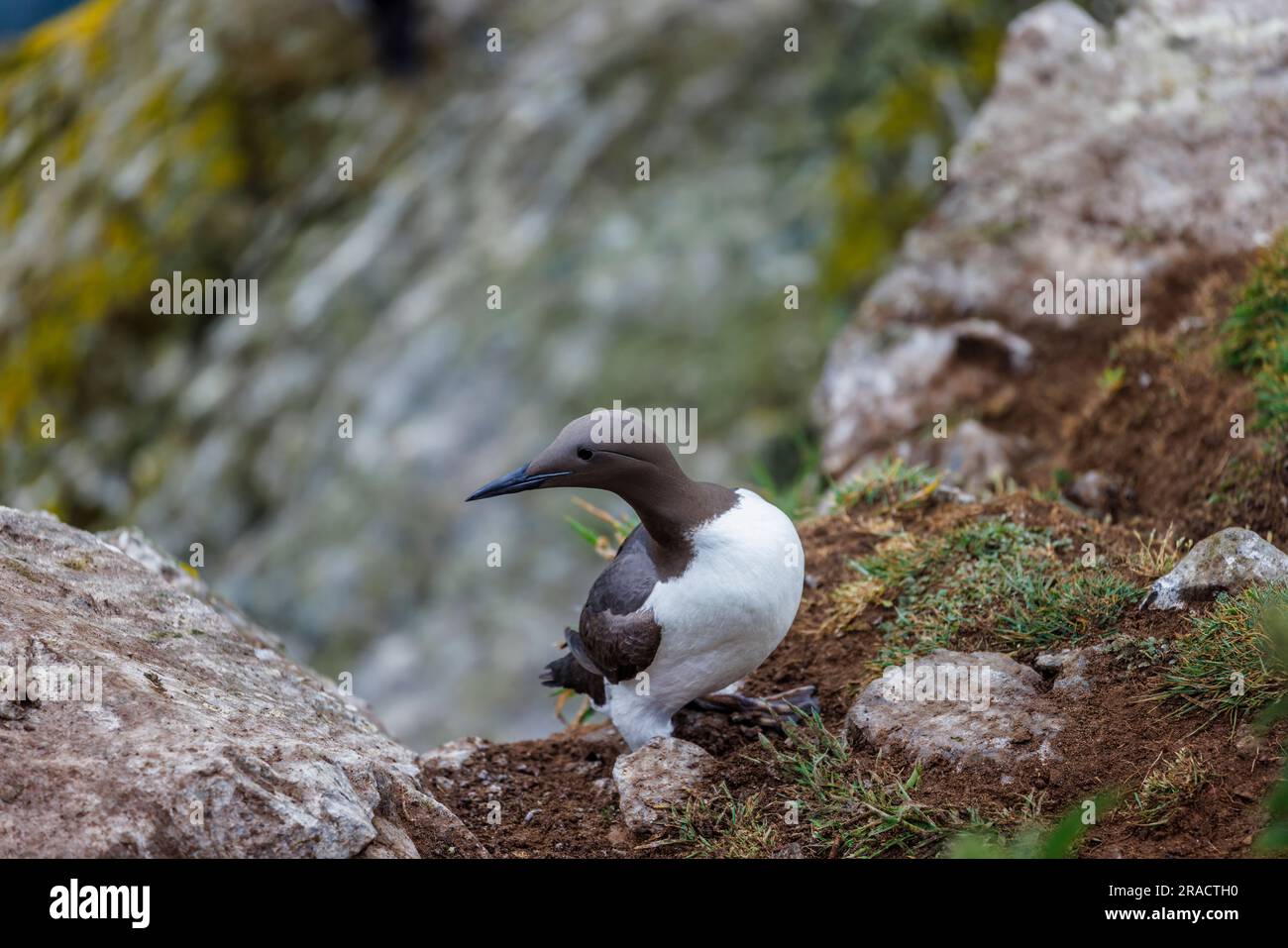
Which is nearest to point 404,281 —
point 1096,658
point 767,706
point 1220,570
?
point 767,706

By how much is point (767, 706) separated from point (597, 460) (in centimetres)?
138

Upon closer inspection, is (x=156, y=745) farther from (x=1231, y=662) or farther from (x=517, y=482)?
(x=1231, y=662)

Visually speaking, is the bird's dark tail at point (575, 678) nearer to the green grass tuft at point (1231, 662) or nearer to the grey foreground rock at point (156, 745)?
the grey foreground rock at point (156, 745)

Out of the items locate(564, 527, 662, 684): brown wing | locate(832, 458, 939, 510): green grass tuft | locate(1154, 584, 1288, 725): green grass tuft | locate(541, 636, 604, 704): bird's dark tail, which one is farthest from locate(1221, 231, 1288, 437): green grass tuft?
locate(541, 636, 604, 704): bird's dark tail

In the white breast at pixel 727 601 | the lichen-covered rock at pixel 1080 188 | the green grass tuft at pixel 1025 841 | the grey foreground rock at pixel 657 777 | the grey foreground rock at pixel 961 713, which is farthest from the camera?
the lichen-covered rock at pixel 1080 188

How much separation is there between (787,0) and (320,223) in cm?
508

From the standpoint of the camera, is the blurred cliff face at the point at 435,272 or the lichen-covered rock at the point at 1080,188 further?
the blurred cliff face at the point at 435,272

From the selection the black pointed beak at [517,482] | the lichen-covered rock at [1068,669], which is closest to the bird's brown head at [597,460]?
the black pointed beak at [517,482]

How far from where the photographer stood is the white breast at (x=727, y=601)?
489 cm

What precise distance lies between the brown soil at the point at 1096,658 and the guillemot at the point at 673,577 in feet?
1.42

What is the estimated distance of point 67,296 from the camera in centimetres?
1291

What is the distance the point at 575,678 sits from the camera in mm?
5762
